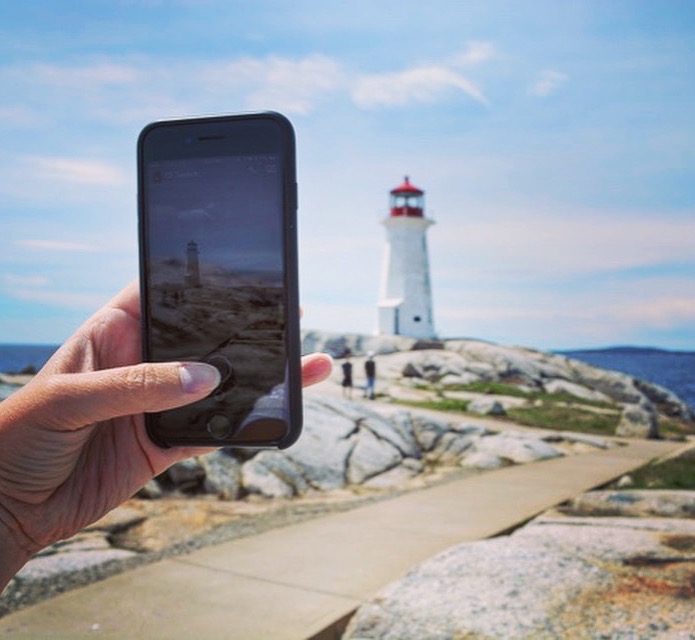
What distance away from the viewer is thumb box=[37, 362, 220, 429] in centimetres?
193

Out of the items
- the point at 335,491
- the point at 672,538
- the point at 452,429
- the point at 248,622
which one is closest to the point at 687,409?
the point at 452,429

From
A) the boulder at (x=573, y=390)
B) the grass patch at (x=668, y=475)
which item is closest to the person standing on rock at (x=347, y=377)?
the grass patch at (x=668, y=475)

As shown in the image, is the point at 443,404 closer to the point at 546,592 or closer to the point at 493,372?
the point at 493,372

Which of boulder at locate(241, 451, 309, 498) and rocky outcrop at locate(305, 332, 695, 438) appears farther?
rocky outcrop at locate(305, 332, 695, 438)

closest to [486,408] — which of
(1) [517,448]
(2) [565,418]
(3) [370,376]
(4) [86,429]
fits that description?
(2) [565,418]

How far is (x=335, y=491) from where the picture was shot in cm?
991

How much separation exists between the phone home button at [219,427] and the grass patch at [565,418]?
15495 mm

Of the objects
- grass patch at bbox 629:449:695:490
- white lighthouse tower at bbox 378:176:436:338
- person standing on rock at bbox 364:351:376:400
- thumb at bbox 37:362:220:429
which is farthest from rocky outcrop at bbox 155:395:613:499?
white lighthouse tower at bbox 378:176:436:338

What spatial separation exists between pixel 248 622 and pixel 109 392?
3.11 meters

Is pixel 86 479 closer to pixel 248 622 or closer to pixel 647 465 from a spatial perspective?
pixel 248 622

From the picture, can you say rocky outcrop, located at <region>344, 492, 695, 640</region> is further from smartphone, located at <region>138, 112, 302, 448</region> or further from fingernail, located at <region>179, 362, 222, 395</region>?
fingernail, located at <region>179, 362, 222, 395</region>

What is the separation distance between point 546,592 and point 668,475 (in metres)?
5.81

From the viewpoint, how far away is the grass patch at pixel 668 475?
29.3ft

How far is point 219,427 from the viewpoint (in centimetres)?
235
